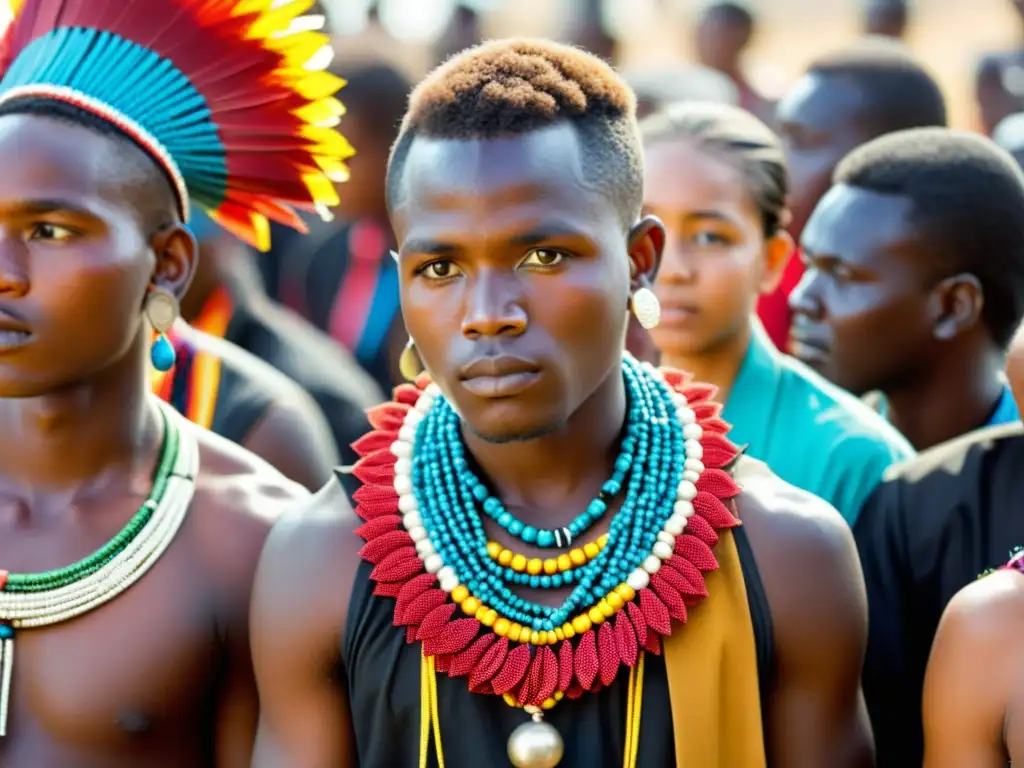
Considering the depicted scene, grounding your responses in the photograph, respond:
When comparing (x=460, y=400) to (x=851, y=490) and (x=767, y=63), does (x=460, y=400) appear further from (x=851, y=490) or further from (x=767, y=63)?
(x=767, y=63)

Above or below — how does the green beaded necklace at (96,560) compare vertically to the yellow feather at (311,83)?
below

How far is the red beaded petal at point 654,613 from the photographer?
2.94m

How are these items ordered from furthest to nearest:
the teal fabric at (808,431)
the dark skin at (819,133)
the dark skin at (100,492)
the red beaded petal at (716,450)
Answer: the dark skin at (819,133)
the teal fabric at (808,431)
the dark skin at (100,492)
the red beaded petal at (716,450)

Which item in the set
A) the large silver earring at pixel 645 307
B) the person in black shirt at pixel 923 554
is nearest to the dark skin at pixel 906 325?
the person in black shirt at pixel 923 554

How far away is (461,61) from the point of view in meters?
3.14

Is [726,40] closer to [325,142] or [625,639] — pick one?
[325,142]

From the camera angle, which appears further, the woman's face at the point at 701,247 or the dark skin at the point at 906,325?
the dark skin at the point at 906,325

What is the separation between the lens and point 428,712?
2.98 meters

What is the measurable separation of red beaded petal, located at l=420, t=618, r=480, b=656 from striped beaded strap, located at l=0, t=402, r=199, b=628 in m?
0.66

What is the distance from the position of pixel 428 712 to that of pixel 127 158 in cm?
125

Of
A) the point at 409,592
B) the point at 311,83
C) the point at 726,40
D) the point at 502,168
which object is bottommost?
the point at 409,592

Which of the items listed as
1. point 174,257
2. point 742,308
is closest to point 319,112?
point 174,257

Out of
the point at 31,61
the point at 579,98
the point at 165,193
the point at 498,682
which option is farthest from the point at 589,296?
the point at 31,61

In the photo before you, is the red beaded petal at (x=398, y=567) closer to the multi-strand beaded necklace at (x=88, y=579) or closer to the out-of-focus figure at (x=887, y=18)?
the multi-strand beaded necklace at (x=88, y=579)
